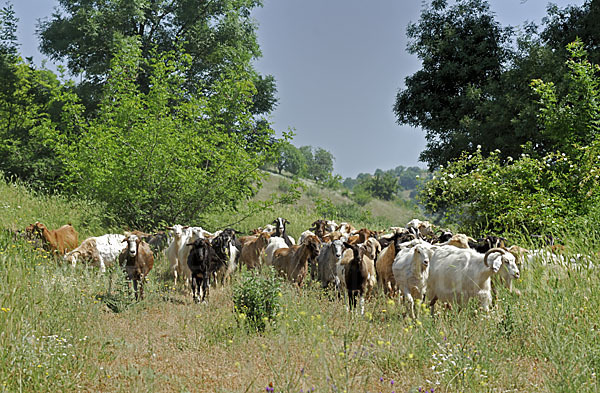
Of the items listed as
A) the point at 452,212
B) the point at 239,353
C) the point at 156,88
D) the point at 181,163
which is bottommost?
the point at 239,353

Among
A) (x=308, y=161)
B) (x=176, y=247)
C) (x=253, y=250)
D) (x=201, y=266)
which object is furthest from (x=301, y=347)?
(x=308, y=161)

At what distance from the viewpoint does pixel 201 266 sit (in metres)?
10.6

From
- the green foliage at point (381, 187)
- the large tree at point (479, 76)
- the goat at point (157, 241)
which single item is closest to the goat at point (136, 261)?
the goat at point (157, 241)

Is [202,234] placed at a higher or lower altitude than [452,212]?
lower

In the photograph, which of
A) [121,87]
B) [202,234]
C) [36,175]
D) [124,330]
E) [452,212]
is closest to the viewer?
[124,330]

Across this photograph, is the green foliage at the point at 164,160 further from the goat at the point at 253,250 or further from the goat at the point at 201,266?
the goat at the point at 201,266

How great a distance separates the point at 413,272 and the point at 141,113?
13139mm

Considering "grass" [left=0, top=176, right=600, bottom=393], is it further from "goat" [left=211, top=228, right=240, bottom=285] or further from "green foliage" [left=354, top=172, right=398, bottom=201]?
"green foliage" [left=354, top=172, right=398, bottom=201]

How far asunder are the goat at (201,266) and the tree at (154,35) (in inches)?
605

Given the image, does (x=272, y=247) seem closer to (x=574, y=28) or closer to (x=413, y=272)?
(x=413, y=272)

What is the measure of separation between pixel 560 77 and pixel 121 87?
16.5 meters

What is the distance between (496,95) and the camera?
69.4 feet

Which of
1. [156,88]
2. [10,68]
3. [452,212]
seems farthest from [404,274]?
[10,68]

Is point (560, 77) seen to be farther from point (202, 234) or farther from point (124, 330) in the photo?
point (124, 330)
